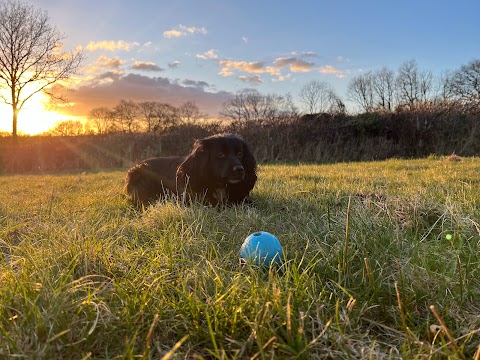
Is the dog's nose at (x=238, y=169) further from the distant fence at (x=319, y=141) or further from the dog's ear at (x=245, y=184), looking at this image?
the distant fence at (x=319, y=141)

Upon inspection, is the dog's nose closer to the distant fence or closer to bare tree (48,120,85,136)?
the distant fence

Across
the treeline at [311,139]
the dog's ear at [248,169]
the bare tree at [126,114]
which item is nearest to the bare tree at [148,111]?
the bare tree at [126,114]

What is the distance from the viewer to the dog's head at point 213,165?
4.37 m

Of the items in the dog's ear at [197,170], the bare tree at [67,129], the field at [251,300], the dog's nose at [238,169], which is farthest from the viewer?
the bare tree at [67,129]

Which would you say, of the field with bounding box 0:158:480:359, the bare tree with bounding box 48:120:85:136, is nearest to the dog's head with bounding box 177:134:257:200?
the field with bounding box 0:158:480:359

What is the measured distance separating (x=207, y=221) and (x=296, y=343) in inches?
72.5

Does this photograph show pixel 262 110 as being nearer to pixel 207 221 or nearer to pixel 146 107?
pixel 146 107

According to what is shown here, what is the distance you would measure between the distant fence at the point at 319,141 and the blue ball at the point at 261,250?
1285cm

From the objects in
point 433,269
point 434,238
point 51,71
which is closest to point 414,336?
point 433,269

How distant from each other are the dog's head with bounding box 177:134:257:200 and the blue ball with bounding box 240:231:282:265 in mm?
2162

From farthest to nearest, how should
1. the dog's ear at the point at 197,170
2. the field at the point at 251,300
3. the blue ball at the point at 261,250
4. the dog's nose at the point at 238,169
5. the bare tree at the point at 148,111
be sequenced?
the bare tree at the point at 148,111
the dog's ear at the point at 197,170
the dog's nose at the point at 238,169
the blue ball at the point at 261,250
the field at the point at 251,300

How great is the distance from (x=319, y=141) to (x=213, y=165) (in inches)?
491

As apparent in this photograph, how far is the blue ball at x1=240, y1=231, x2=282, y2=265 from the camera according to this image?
2.05 m

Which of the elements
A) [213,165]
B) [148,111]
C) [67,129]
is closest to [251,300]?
[213,165]
